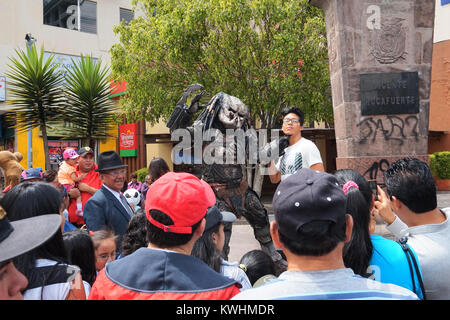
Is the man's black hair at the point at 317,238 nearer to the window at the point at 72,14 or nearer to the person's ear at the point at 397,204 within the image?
the person's ear at the point at 397,204

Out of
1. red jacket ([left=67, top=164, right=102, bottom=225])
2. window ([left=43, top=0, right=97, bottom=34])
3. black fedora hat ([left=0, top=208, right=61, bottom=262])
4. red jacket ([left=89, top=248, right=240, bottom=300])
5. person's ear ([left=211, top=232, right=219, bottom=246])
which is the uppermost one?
window ([left=43, top=0, right=97, bottom=34])

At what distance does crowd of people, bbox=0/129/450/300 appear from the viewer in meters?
1.17

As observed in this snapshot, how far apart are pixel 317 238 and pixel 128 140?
18.7 meters

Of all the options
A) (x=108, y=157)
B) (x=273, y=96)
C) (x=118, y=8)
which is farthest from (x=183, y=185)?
(x=118, y=8)

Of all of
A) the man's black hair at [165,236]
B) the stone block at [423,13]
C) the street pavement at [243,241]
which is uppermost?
the stone block at [423,13]

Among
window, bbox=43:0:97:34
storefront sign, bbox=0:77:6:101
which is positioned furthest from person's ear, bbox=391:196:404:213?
window, bbox=43:0:97:34

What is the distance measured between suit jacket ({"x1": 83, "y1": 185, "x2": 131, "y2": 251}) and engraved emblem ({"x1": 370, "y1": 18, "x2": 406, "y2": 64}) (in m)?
4.59

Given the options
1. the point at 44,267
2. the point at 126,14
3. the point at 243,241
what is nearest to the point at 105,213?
the point at 44,267

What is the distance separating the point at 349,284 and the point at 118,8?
2181cm

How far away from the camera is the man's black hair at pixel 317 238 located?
3.83 ft

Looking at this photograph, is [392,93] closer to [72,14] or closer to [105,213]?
[105,213]

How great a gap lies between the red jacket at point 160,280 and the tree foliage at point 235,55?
9.67m

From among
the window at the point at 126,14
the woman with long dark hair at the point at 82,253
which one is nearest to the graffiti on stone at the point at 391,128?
the woman with long dark hair at the point at 82,253

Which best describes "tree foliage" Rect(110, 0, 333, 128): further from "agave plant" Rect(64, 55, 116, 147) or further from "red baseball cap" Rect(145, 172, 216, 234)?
"red baseball cap" Rect(145, 172, 216, 234)
